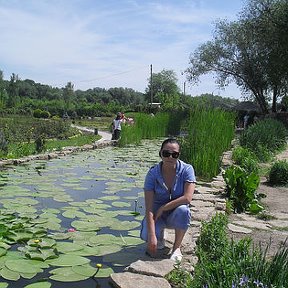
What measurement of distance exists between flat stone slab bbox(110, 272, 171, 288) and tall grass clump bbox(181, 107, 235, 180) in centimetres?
478

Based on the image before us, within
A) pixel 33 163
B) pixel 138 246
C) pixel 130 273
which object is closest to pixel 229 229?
pixel 138 246

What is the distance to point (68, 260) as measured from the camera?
11.4 feet

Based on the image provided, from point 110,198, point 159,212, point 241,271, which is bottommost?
point 110,198

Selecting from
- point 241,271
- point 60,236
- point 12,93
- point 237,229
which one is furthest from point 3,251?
point 12,93

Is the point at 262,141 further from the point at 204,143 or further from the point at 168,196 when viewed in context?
the point at 168,196

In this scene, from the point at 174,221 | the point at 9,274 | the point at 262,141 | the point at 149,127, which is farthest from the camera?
the point at 149,127

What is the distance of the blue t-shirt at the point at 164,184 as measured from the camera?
11.6 feet

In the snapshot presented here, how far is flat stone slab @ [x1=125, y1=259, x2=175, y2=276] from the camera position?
2.93m

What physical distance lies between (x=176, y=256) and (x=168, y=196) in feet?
1.80

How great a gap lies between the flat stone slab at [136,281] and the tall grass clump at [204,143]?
4777 mm

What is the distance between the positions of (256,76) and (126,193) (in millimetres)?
22681

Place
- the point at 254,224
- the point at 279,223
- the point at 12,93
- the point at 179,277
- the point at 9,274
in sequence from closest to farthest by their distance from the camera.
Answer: the point at 179,277
the point at 9,274
the point at 254,224
the point at 279,223
the point at 12,93

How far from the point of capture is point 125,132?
15617 millimetres

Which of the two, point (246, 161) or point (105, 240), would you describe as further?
point (246, 161)
